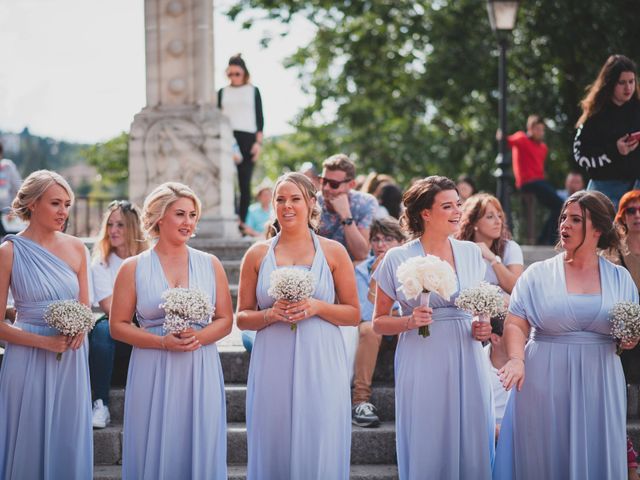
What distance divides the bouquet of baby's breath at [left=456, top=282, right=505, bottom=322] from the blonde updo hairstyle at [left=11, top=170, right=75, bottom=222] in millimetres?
2776

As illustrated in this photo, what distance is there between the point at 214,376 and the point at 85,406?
0.99 metres

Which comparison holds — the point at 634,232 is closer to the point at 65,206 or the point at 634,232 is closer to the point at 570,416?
the point at 570,416

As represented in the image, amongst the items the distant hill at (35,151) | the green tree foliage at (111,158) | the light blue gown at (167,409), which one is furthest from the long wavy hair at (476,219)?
the distant hill at (35,151)

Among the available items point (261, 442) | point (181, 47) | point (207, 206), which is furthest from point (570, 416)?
point (181, 47)

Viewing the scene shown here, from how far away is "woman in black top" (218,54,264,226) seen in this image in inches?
459

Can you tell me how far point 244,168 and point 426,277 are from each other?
758 cm

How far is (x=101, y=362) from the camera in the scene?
6.59m

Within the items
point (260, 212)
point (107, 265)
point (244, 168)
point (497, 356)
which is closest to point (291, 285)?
point (497, 356)

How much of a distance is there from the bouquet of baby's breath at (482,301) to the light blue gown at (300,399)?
879 mm

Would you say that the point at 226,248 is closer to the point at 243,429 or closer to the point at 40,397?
the point at 243,429

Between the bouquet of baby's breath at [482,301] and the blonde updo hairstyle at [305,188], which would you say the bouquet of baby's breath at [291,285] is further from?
the bouquet of baby's breath at [482,301]

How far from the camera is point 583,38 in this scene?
54.9 ft

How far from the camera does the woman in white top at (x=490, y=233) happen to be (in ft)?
23.1

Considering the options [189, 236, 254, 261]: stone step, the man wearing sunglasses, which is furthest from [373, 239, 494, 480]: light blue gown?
[189, 236, 254, 261]: stone step
